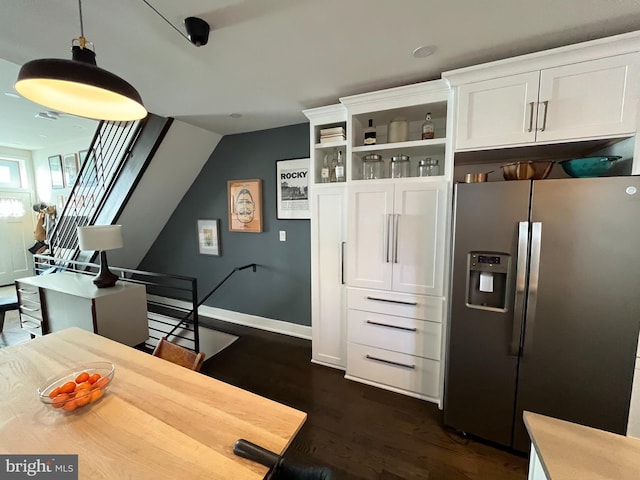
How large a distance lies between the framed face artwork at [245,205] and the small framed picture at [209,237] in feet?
0.96

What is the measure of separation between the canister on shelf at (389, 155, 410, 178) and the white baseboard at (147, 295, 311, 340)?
6.80 feet

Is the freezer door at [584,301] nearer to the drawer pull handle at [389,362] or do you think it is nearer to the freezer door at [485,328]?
the freezer door at [485,328]

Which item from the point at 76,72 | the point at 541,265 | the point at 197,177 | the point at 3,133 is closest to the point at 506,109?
the point at 541,265

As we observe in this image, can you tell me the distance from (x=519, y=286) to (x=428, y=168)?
1079mm

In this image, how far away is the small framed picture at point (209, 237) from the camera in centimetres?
370

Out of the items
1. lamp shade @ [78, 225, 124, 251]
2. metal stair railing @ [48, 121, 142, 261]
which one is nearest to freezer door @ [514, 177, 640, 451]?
lamp shade @ [78, 225, 124, 251]

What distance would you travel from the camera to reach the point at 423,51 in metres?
1.64

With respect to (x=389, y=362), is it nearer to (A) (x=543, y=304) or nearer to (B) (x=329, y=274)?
(B) (x=329, y=274)

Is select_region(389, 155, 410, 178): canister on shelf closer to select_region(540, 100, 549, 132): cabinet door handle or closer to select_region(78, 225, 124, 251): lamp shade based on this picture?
select_region(540, 100, 549, 132): cabinet door handle

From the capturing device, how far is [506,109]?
1698 millimetres

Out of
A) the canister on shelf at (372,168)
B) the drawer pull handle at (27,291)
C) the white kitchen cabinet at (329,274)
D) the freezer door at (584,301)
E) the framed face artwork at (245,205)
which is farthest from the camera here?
the framed face artwork at (245,205)

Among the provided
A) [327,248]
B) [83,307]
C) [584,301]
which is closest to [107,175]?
[83,307]

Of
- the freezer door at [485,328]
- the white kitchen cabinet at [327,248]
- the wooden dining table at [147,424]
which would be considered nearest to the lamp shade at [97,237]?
the wooden dining table at [147,424]

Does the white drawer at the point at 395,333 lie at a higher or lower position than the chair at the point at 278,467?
lower
